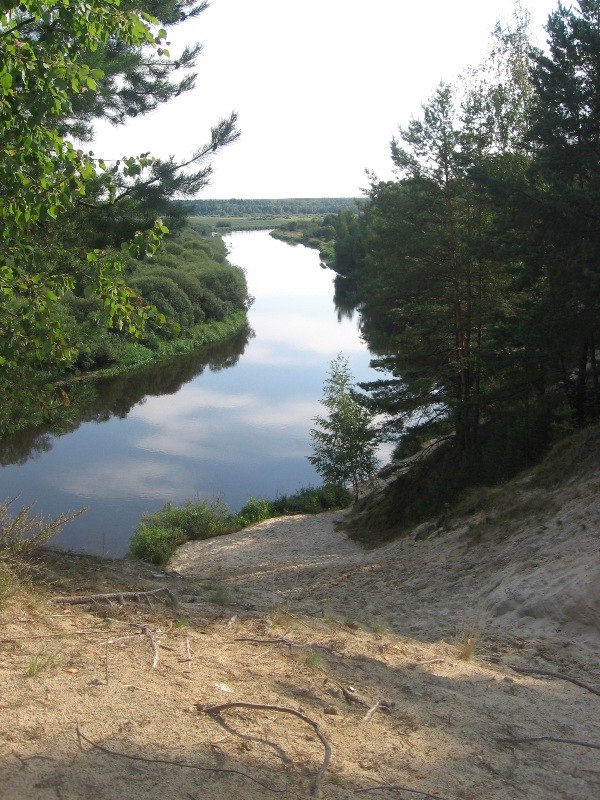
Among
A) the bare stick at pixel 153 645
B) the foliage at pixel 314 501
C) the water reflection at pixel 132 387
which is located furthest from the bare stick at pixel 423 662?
the water reflection at pixel 132 387

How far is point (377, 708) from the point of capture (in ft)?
15.7

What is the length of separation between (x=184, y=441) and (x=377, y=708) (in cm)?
2711

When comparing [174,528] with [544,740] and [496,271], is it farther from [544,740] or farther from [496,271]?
[544,740]

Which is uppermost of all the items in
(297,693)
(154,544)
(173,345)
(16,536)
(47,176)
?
(173,345)

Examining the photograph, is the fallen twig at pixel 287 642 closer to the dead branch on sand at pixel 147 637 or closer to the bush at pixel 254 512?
the dead branch on sand at pixel 147 637

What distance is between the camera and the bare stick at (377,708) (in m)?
4.60

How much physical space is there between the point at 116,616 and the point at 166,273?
52.3m

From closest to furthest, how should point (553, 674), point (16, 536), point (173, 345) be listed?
point (553, 674), point (16, 536), point (173, 345)

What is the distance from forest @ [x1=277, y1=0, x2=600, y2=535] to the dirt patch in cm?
562

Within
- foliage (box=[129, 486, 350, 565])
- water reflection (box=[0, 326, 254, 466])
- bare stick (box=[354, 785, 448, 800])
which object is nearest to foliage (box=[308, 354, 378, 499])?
foliage (box=[129, 486, 350, 565])

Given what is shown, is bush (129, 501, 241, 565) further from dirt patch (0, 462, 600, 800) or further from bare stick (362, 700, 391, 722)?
bare stick (362, 700, 391, 722)

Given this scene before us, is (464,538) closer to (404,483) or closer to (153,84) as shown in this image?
(404,483)

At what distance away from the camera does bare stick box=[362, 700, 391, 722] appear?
4.60 metres

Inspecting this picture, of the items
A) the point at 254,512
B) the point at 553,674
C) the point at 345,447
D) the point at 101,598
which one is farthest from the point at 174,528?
the point at 553,674
